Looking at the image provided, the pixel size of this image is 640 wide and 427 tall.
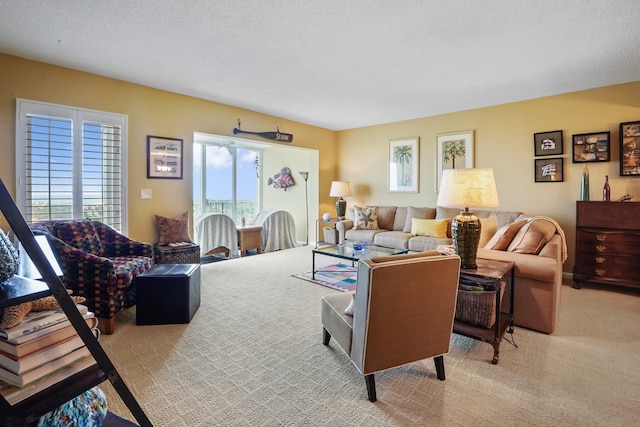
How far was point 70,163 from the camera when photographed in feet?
11.6

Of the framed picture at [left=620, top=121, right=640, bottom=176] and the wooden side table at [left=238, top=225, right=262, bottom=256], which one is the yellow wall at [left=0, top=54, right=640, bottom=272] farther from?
the wooden side table at [left=238, top=225, right=262, bottom=256]

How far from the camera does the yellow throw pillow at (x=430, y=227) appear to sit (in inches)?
195

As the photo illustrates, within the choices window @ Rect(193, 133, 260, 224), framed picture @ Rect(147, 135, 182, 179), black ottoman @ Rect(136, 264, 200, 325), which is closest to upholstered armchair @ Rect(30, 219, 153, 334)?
black ottoman @ Rect(136, 264, 200, 325)

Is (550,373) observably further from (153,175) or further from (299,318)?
(153,175)

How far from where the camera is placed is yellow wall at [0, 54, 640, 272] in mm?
3367

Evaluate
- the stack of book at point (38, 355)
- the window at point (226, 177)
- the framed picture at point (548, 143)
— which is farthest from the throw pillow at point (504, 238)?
the window at point (226, 177)

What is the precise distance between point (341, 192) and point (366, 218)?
0.86m

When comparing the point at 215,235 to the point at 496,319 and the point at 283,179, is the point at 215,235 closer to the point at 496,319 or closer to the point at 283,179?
the point at 283,179

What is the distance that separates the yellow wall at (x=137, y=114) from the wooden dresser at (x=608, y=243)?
4937 mm

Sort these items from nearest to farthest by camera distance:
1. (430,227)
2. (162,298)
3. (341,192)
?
(162,298)
(430,227)
(341,192)

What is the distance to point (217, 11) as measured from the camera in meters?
2.40

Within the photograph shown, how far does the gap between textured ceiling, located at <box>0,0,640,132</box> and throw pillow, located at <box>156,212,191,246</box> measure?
179cm

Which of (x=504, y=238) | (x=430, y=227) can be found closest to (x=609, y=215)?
(x=504, y=238)

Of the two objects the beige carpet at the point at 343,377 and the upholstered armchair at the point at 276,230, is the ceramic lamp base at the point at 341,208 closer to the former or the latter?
the upholstered armchair at the point at 276,230
